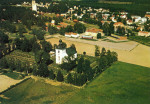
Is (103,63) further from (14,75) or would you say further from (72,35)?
(72,35)

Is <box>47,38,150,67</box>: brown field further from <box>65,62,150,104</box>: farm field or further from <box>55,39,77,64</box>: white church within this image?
<box>55,39,77,64</box>: white church

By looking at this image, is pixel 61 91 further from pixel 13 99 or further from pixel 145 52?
pixel 145 52

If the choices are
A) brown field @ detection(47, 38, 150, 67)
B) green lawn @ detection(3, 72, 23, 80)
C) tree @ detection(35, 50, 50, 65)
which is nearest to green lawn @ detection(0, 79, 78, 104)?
green lawn @ detection(3, 72, 23, 80)

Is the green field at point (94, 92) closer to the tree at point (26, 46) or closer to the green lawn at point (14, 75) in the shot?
the green lawn at point (14, 75)

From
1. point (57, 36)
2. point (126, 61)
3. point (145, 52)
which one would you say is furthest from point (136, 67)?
point (57, 36)

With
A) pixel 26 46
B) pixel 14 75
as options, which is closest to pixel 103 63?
pixel 14 75

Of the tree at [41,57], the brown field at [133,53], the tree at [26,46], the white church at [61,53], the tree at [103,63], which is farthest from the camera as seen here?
the tree at [26,46]

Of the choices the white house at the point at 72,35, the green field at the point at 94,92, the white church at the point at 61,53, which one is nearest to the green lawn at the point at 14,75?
the green field at the point at 94,92
